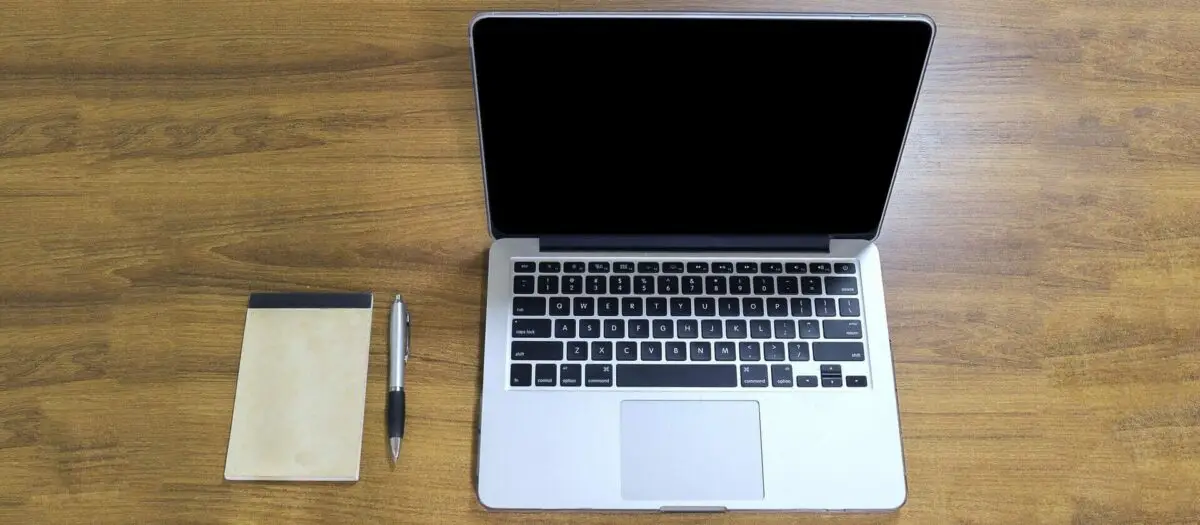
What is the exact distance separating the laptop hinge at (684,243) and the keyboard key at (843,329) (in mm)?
64

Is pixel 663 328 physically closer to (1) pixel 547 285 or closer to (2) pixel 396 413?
(1) pixel 547 285

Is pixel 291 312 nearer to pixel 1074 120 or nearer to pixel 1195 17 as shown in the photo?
pixel 1074 120

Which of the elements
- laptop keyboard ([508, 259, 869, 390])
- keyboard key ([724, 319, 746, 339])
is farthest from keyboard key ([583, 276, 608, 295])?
keyboard key ([724, 319, 746, 339])

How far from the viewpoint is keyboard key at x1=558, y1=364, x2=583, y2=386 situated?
0.63m

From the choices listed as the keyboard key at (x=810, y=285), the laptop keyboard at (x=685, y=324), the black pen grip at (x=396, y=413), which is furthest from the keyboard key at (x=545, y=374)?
the keyboard key at (x=810, y=285)

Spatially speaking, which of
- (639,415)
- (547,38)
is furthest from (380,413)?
(547,38)

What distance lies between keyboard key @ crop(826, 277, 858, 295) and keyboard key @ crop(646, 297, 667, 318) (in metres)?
0.13

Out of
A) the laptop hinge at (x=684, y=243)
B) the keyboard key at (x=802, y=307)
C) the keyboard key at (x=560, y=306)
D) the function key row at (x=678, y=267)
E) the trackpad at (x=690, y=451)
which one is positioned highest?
the laptop hinge at (x=684, y=243)

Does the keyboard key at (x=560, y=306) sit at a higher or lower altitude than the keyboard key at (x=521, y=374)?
higher

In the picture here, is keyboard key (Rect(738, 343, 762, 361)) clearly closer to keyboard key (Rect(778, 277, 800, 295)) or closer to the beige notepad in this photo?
keyboard key (Rect(778, 277, 800, 295))

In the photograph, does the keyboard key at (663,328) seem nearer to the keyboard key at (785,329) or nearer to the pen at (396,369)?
the keyboard key at (785,329)

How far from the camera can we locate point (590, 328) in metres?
0.65

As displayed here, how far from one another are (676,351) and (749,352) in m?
0.06

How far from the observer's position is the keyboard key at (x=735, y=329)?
0.65m
